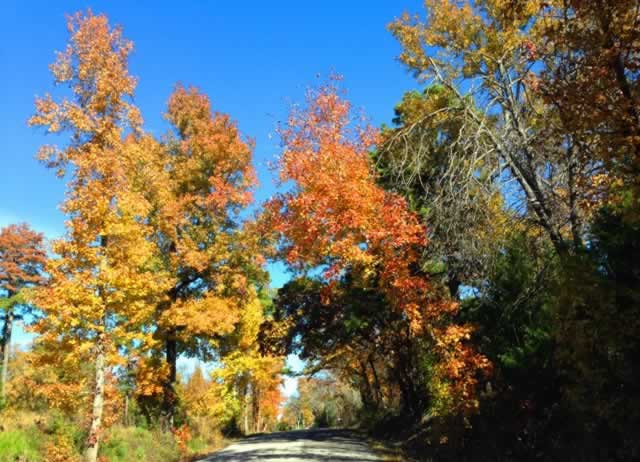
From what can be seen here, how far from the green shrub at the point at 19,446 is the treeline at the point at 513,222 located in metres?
7.34

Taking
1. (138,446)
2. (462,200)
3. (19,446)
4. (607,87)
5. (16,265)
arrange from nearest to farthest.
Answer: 1. (607,87)
2. (462,200)
3. (19,446)
4. (138,446)
5. (16,265)

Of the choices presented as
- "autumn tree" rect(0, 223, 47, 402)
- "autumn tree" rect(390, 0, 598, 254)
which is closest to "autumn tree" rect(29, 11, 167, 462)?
"autumn tree" rect(390, 0, 598, 254)

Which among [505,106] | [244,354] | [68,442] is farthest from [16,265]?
[505,106]

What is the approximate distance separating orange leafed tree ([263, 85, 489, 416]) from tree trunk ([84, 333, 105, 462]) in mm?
5132

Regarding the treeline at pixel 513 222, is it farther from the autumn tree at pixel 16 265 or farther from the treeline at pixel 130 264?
the autumn tree at pixel 16 265

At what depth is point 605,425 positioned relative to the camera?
7.14m

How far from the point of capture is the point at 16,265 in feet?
129

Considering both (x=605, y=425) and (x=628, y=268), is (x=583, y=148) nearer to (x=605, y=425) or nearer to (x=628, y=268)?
(x=628, y=268)

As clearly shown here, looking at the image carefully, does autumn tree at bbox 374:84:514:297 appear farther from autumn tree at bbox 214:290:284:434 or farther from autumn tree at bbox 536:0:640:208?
autumn tree at bbox 214:290:284:434

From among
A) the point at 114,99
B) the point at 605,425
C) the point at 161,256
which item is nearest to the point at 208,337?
the point at 161,256

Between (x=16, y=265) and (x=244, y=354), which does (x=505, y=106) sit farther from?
(x=16, y=265)

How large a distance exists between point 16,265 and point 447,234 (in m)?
39.8

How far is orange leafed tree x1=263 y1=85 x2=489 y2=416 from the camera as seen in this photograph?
1151cm

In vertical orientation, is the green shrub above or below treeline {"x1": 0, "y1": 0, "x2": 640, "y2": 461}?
below
